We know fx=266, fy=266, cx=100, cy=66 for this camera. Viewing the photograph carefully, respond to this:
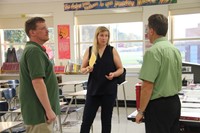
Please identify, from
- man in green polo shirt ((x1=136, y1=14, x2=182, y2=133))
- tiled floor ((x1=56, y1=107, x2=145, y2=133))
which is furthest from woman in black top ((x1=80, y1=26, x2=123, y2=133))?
tiled floor ((x1=56, y1=107, x2=145, y2=133))

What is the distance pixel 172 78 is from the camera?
1793 millimetres

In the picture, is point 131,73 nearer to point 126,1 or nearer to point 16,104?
point 126,1

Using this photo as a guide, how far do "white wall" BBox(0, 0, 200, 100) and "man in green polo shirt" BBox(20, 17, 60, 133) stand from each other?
4301 millimetres

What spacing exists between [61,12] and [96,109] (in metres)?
4.21

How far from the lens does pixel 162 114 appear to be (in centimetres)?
176

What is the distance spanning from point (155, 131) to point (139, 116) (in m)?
0.15

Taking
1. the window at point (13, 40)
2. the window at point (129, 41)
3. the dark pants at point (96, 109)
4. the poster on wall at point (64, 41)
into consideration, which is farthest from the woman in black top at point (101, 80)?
the window at point (13, 40)

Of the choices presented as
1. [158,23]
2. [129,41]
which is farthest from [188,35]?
[158,23]

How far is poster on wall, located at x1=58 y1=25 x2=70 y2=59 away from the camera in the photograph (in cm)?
650

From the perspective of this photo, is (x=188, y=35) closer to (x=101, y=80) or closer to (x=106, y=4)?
(x=106, y=4)

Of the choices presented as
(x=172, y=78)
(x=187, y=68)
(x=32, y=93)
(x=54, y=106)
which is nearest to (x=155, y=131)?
(x=172, y=78)

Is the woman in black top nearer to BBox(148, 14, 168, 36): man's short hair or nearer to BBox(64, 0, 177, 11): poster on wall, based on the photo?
BBox(148, 14, 168, 36): man's short hair

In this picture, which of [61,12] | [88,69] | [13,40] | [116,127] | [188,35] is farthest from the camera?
[13,40]

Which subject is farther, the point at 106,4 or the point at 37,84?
the point at 106,4
